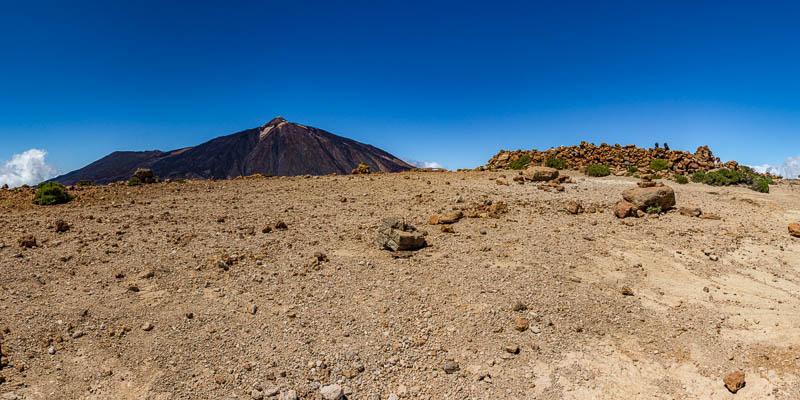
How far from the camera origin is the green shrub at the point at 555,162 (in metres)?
20.6

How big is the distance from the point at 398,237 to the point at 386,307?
84.9 inches

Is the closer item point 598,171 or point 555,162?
point 598,171

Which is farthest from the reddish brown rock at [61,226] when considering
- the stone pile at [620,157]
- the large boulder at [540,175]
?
the stone pile at [620,157]

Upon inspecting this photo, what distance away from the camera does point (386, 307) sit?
18.9ft

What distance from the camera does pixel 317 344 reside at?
4988 millimetres

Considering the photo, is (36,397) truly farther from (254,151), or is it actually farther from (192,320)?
(254,151)

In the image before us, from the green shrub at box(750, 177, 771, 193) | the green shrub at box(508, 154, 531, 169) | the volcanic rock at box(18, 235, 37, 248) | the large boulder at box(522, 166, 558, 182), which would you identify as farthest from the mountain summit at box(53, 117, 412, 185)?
the volcanic rock at box(18, 235, 37, 248)

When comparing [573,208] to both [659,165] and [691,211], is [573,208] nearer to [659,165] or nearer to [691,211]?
[691,211]

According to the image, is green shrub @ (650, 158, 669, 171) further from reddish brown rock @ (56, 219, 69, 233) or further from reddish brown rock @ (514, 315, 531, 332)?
reddish brown rock @ (56, 219, 69, 233)

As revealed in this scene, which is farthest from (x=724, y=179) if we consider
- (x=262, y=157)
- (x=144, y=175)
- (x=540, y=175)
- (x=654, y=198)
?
(x=262, y=157)

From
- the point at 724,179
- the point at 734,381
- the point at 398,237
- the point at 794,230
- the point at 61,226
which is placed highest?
the point at 724,179

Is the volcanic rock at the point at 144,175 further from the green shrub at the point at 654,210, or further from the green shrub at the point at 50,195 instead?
the green shrub at the point at 654,210

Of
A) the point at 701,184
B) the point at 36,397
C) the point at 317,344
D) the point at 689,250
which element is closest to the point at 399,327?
the point at 317,344

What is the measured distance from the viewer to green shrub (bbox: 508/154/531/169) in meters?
21.4
